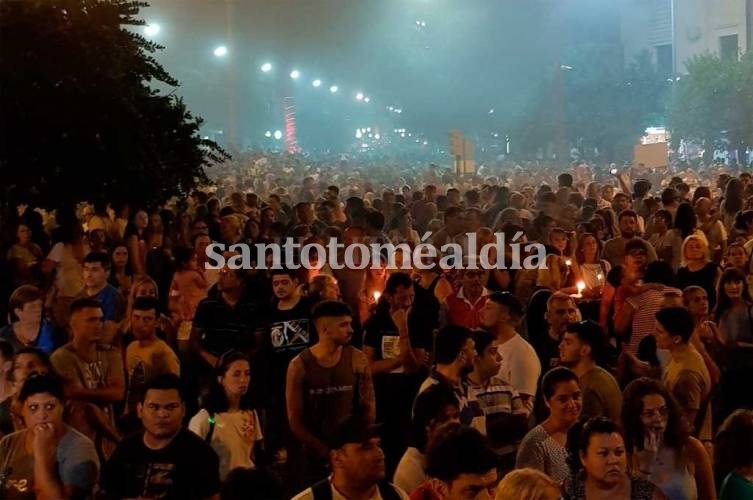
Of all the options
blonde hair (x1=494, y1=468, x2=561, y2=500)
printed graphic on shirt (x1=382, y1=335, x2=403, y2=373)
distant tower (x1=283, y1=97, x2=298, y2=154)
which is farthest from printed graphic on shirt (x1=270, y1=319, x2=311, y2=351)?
distant tower (x1=283, y1=97, x2=298, y2=154)

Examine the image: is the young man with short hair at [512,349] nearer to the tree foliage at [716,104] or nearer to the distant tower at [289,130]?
the tree foliage at [716,104]

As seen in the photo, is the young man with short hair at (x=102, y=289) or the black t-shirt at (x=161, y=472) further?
the young man with short hair at (x=102, y=289)

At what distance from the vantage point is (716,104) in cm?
4103

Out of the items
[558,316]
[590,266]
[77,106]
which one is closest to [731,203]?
[590,266]

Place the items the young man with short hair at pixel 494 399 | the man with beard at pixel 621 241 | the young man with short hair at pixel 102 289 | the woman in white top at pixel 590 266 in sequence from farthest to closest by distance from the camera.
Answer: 1. the man with beard at pixel 621 241
2. the woman in white top at pixel 590 266
3. the young man with short hair at pixel 102 289
4. the young man with short hair at pixel 494 399

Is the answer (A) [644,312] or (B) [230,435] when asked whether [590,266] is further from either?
(B) [230,435]

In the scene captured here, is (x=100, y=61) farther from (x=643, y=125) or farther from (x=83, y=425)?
(x=643, y=125)

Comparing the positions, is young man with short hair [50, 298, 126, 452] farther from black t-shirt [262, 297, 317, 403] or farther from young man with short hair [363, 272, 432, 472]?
young man with short hair [363, 272, 432, 472]

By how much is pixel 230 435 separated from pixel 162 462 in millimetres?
872

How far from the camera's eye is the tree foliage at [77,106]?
37.8 feet

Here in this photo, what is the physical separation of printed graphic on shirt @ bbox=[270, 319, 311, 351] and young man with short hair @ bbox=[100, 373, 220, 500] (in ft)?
7.95

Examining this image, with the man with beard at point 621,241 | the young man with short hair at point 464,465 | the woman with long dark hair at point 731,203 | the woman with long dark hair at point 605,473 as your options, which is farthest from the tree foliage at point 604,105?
the young man with short hair at point 464,465

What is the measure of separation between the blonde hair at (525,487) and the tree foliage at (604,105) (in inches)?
1786

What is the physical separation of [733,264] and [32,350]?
6556 mm
